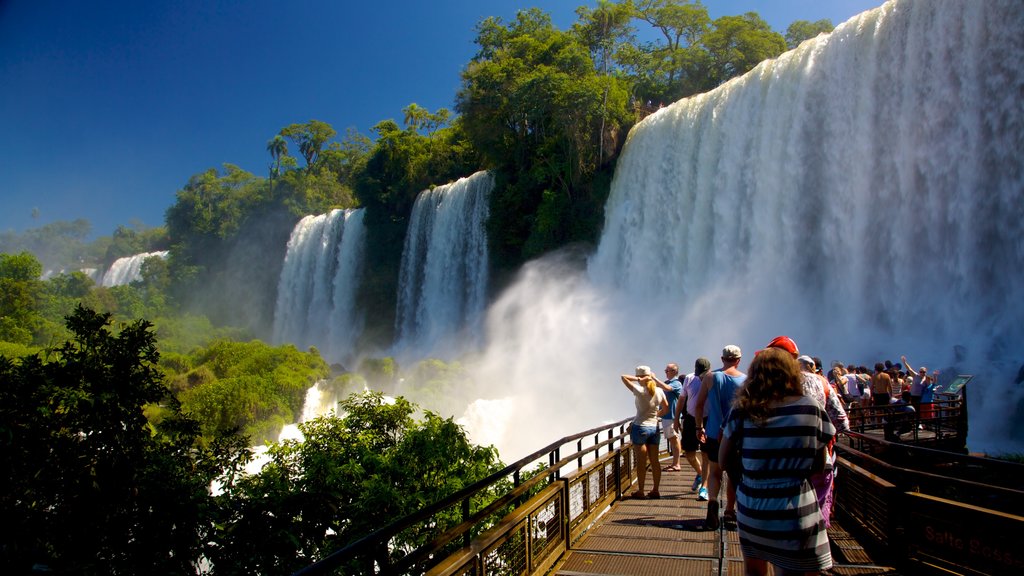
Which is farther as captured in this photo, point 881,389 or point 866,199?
point 866,199

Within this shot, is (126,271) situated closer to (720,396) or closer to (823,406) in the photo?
(720,396)

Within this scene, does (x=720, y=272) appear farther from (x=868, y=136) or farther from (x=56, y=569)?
(x=56, y=569)

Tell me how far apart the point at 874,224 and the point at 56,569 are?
60.1 feet

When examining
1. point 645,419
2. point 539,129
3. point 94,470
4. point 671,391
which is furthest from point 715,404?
point 539,129

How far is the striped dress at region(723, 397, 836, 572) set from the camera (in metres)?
2.81

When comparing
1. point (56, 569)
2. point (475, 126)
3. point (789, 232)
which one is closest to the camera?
point (56, 569)

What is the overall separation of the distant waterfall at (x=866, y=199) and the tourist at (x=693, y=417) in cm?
1006

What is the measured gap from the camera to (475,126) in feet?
117

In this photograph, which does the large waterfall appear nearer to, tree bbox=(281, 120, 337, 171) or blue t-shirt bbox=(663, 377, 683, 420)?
blue t-shirt bbox=(663, 377, 683, 420)

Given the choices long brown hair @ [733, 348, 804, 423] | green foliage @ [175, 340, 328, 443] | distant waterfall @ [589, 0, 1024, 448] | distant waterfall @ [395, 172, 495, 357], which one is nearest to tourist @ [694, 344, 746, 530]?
long brown hair @ [733, 348, 804, 423]

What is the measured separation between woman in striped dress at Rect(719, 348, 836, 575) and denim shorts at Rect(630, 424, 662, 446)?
13.1 ft

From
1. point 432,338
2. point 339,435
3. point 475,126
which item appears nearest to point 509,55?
point 475,126

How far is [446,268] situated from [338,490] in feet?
95.7

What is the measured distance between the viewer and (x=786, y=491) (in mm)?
2826
